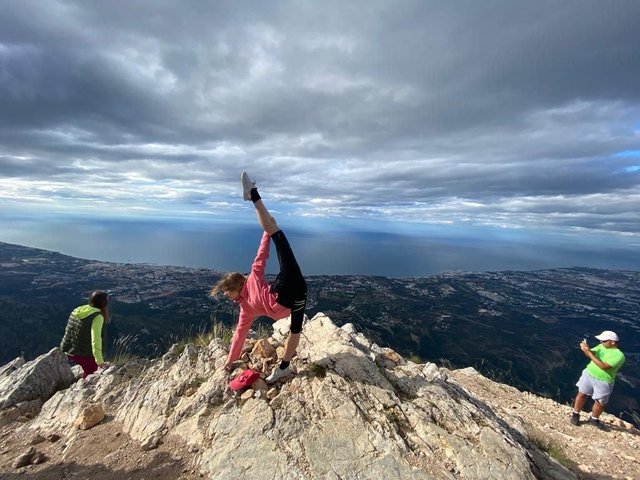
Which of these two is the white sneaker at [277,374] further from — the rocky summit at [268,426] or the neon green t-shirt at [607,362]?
the neon green t-shirt at [607,362]

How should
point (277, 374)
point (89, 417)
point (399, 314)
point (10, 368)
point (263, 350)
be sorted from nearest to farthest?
1. point (89, 417)
2. point (277, 374)
3. point (263, 350)
4. point (10, 368)
5. point (399, 314)

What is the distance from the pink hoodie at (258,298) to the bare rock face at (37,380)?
457 cm

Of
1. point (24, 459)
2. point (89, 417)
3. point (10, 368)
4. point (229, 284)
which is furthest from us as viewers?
point (10, 368)

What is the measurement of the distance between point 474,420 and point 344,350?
2.51m

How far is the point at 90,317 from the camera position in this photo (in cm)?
730

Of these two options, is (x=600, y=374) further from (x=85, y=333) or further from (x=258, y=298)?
(x=85, y=333)

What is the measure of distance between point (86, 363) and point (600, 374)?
40.0 feet

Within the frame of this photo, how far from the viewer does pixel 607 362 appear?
25.5 feet

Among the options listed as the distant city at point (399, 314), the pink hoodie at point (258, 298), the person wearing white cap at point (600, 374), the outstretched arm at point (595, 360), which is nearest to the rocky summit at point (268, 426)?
the person wearing white cap at point (600, 374)

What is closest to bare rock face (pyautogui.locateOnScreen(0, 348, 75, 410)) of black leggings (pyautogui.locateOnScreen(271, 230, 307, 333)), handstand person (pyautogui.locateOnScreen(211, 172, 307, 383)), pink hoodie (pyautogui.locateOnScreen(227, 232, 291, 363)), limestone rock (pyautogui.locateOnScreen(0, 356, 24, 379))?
limestone rock (pyautogui.locateOnScreen(0, 356, 24, 379))

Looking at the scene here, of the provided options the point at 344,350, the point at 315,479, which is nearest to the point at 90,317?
the point at 344,350

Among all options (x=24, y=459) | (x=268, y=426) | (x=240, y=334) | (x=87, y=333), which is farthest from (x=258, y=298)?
(x=87, y=333)

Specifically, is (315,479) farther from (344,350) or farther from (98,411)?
(98,411)

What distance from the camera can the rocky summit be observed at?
14.0ft
